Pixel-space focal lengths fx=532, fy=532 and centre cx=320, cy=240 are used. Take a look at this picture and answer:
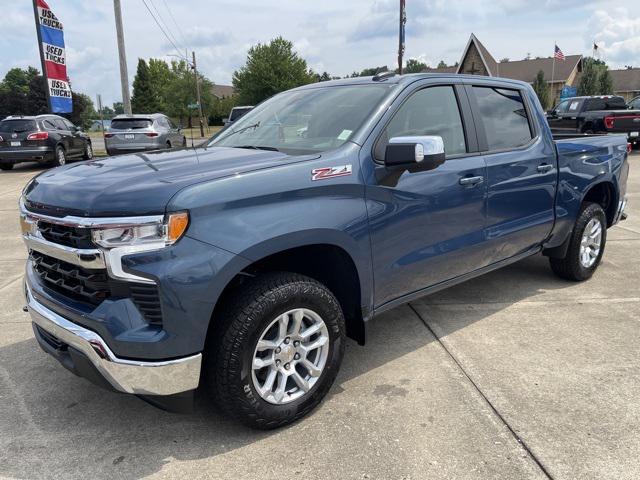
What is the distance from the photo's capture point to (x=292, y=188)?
2.69 meters

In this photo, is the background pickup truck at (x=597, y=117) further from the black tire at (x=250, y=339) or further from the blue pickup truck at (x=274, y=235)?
the black tire at (x=250, y=339)

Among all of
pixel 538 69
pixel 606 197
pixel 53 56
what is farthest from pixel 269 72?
pixel 606 197

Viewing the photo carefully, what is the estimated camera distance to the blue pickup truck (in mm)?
2352

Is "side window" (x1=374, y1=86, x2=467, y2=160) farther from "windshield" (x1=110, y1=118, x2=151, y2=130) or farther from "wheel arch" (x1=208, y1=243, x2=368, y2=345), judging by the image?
"windshield" (x1=110, y1=118, x2=151, y2=130)

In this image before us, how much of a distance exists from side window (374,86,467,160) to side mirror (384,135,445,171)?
21 cm

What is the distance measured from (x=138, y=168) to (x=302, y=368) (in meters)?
1.40

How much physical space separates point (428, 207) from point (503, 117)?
54.0 inches

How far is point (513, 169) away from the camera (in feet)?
13.1

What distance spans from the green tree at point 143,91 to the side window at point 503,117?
77938mm

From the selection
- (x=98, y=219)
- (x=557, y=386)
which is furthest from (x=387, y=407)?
(x=98, y=219)

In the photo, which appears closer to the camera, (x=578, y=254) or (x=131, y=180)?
(x=131, y=180)

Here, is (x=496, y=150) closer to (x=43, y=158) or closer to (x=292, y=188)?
(x=292, y=188)

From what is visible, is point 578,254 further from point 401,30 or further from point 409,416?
point 401,30

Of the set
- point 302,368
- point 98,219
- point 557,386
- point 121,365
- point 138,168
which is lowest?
point 557,386
